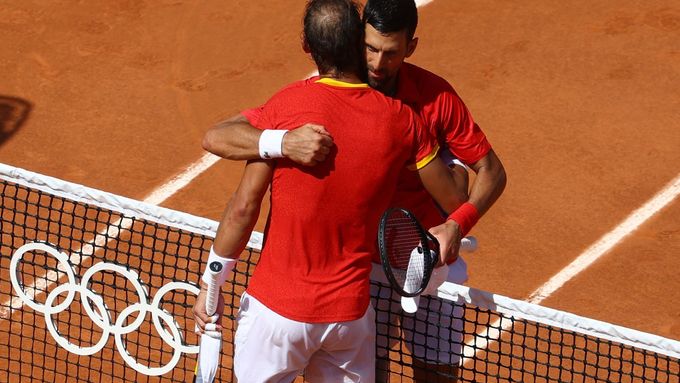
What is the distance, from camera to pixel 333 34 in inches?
211

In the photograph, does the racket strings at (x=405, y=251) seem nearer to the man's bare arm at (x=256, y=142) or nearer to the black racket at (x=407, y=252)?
the black racket at (x=407, y=252)

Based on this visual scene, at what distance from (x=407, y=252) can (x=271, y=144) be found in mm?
888

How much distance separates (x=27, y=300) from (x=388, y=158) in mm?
3041

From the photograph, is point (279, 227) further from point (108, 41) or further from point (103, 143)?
point (108, 41)

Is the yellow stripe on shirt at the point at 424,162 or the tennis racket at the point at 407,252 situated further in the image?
the yellow stripe on shirt at the point at 424,162

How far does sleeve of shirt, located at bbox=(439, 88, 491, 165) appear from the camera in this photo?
20.2 feet

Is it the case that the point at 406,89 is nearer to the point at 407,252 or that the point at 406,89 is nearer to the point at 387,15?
the point at 387,15

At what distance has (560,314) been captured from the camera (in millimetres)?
6254

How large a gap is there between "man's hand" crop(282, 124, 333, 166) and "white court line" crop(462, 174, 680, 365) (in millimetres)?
4022

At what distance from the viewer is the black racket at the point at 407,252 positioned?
5.54 m

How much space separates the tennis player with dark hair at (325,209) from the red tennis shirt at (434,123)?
40 cm

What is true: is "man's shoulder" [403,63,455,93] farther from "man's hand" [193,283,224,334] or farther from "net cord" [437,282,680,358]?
"man's hand" [193,283,224,334]

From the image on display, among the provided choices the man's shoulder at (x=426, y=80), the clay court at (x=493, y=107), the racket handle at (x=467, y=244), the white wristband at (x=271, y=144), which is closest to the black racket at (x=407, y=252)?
the racket handle at (x=467, y=244)

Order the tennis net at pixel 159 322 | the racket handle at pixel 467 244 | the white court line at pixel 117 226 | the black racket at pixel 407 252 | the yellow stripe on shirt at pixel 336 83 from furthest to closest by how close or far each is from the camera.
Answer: the white court line at pixel 117 226 → the tennis net at pixel 159 322 → the racket handle at pixel 467 244 → the black racket at pixel 407 252 → the yellow stripe on shirt at pixel 336 83
